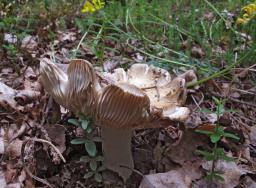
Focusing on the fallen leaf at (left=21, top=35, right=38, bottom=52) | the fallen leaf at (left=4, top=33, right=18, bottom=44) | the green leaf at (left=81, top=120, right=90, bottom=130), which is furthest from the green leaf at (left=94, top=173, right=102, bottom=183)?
the fallen leaf at (left=4, top=33, right=18, bottom=44)

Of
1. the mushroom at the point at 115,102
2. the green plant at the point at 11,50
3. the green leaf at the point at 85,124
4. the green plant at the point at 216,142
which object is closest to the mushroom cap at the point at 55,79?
the mushroom at the point at 115,102

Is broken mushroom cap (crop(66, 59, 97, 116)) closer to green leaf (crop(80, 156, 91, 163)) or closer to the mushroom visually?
the mushroom

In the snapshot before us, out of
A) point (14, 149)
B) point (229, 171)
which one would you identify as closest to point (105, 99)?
point (14, 149)

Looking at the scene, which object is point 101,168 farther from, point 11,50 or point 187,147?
point 11,50

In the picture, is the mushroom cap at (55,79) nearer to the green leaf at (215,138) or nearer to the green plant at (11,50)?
the green leaf at (215,138)

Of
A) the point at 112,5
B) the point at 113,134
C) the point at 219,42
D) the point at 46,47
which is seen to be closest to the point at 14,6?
the point at 46,47

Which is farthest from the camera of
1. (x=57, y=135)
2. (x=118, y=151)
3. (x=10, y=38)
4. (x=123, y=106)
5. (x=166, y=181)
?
(x=10, y=38)
